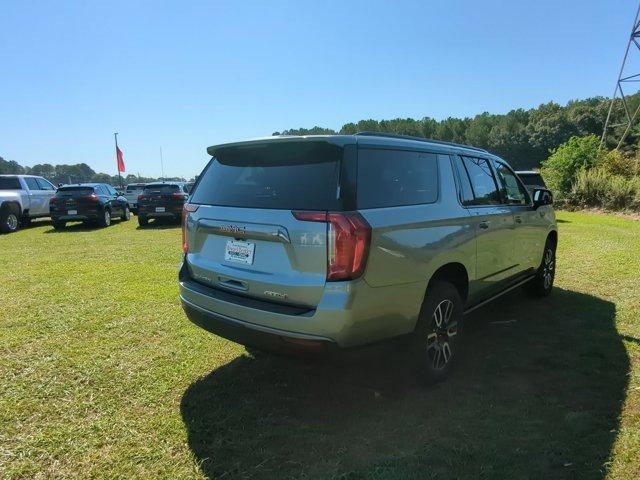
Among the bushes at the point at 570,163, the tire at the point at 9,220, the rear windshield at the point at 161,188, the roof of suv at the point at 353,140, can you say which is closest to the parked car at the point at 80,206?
the tire at the point at 9,220

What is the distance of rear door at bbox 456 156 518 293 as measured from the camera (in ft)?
14.0

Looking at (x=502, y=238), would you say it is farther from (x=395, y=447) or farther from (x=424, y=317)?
(x=395, y=447)

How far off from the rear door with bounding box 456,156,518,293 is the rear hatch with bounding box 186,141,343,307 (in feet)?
5.54

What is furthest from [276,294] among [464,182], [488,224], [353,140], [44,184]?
[44,184]

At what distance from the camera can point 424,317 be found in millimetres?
3475

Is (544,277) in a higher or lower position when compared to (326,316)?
lower

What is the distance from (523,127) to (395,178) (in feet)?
305

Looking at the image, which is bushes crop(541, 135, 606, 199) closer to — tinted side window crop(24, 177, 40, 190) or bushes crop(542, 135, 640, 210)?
bushes crop(542, 135, 640, 210)

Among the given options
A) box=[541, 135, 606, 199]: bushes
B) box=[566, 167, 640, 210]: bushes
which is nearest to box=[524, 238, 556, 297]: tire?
box=[566, 167, 640, 210]: bushes

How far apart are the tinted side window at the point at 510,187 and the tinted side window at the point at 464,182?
89cm

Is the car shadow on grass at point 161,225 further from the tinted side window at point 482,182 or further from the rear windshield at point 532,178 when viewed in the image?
the tinted side window at point 482,182

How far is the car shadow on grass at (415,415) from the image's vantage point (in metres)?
2.76

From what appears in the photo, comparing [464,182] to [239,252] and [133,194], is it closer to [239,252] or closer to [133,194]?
[239,252]

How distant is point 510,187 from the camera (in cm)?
534
